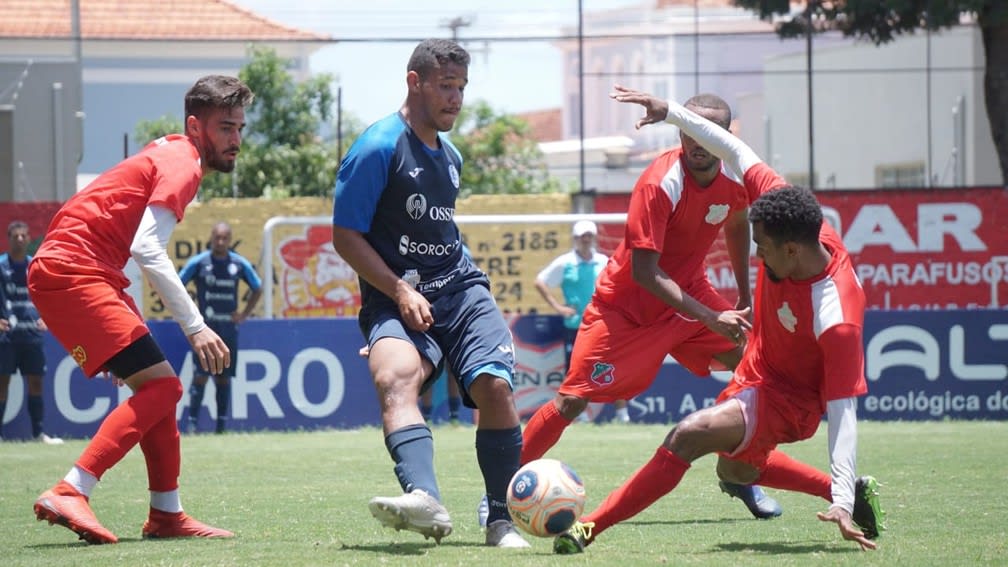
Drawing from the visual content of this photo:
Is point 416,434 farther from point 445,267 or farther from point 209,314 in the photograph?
point 209,314

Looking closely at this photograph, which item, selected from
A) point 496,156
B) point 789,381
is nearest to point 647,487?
point 789,381

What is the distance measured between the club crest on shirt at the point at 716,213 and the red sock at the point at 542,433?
1323mm

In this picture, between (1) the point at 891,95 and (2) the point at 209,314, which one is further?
A: (1) the point at 891,95

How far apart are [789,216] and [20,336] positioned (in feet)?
36.6

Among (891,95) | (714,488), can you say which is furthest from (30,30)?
(891,95)

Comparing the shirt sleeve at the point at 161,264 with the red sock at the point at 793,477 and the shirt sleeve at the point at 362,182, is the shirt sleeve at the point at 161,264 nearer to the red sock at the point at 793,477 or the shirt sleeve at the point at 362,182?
the shirt sleeve at the point at 362,182

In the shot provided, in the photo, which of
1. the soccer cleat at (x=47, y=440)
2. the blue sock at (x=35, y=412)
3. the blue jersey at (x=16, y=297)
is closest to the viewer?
the soccer cleat at (x=47, y=440)

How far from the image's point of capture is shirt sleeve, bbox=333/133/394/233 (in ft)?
21.8

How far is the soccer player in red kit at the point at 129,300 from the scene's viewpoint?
6.79 metres

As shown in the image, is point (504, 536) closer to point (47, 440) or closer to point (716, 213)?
point (716, 213)

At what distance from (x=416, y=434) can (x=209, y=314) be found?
10275 millimetres

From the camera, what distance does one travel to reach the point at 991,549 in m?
6.59

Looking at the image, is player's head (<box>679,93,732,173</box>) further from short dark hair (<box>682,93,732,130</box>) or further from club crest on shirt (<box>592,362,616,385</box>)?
club crest on shirt (<box>592,362,616,385</box>)

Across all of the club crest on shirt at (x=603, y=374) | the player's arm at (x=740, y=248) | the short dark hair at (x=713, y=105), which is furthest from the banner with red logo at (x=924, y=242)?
the short dark hair at (x=713, y=105)
